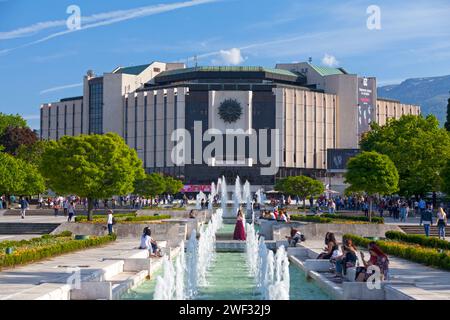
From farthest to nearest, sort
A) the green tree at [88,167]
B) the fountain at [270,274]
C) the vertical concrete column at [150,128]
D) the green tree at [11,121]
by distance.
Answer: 1. the vertical concrete column at [150,128]
2. the green tree at [11,121]
3. the green tree at [88,167]
4. the fountain at [270,274]

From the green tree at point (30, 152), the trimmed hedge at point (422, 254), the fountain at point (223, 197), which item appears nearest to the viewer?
the trimmed hedge at point (422, 254)

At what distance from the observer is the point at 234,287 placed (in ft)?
54.8

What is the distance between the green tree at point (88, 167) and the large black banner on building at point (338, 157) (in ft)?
227

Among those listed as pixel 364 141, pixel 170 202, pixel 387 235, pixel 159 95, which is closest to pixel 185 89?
pixel 159 95

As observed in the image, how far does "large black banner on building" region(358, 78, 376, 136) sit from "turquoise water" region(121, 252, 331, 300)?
9450 cm

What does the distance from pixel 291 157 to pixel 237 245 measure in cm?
8308

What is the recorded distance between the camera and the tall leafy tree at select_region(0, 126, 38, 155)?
269 ft

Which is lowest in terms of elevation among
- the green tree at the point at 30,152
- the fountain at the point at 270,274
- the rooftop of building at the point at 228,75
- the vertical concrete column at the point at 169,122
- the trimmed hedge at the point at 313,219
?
the fountain at the point at 270,274

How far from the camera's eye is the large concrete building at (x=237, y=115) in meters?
107

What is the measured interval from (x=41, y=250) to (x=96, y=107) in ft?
321

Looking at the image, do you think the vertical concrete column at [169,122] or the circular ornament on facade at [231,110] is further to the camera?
the vertical concrete column at [169,122]

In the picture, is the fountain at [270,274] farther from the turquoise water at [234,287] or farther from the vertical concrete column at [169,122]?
the vertical concrete column at [169,122]

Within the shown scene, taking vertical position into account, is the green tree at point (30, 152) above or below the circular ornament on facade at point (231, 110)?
below

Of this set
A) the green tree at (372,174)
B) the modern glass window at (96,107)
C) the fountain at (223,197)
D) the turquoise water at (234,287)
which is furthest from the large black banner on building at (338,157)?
the turquoise water at (234,287)
